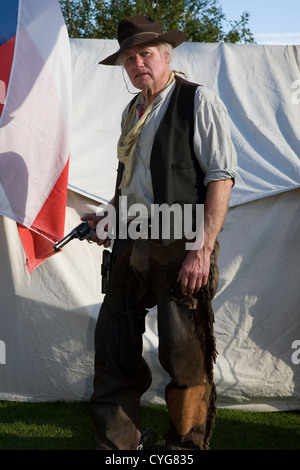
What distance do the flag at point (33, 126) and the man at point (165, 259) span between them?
663 mm

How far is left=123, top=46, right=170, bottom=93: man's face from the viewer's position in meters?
2.40

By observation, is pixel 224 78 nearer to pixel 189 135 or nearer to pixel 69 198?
pixel 69 198

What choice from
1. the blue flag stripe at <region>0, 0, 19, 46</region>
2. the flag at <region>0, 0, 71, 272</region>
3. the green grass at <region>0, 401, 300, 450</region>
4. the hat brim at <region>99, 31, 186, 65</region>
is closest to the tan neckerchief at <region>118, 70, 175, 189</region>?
the hat brim at <region>99, 31, 186, 65</region>

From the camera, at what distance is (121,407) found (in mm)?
2439

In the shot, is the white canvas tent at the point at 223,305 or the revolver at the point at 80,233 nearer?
the revolver at the point at 80,233

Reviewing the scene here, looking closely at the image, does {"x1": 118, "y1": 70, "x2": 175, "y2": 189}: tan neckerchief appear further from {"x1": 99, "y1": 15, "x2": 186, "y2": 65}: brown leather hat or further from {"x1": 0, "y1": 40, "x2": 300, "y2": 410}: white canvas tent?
{"x1": 0, "y1": 40, "x2": 300, "y2": 410}: white canvas tent

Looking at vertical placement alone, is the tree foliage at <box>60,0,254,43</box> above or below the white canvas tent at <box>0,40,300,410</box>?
above

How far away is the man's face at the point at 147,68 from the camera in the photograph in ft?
7.88

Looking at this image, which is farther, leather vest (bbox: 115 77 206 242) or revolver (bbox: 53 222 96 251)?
revolver (bbox: 53 222 96 251)

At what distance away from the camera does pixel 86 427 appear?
307 centimetres

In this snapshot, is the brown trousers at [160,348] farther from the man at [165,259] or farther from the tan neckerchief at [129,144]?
the tan neckerchief at [129,144]

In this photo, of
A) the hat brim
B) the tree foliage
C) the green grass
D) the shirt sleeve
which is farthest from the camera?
the tree foliage

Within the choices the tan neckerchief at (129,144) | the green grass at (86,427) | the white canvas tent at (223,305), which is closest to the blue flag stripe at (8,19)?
the white canvas tent at (223,305)

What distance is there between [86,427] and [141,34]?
1835 millimetres
